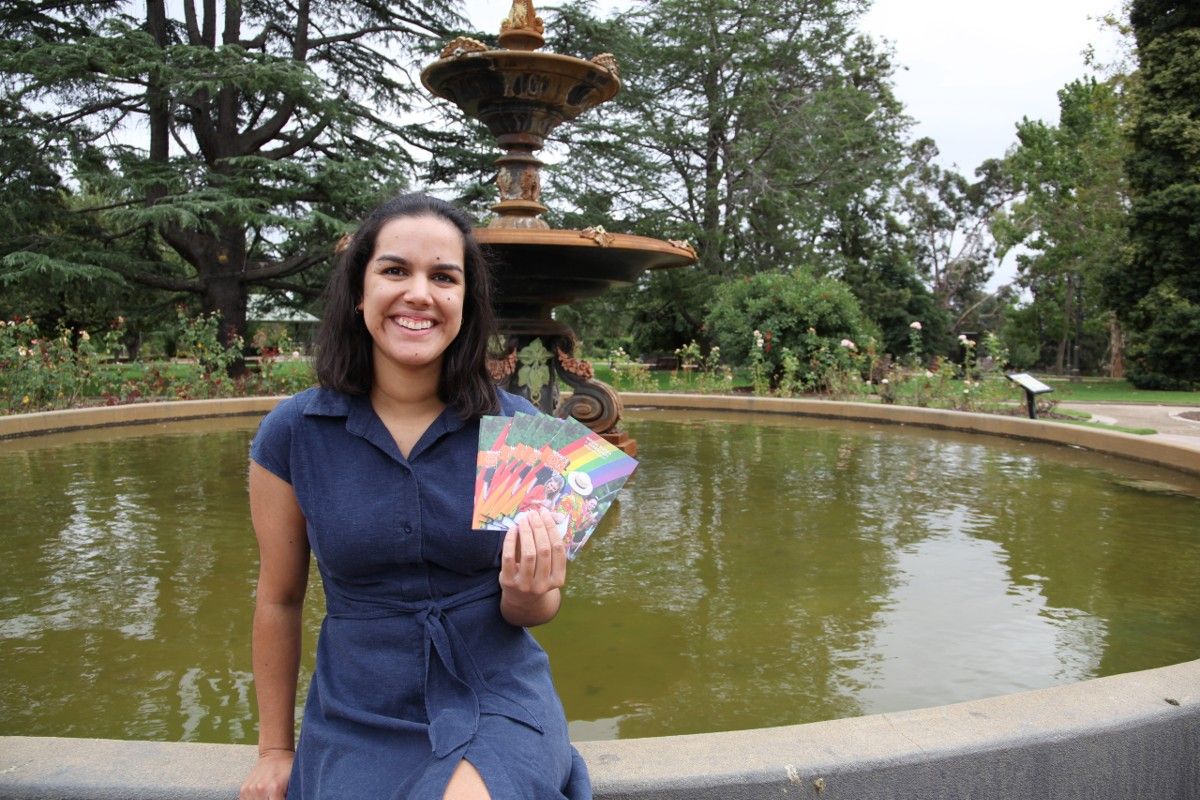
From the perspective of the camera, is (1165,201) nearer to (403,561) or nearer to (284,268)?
(284,268)

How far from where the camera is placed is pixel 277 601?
6.14 feet

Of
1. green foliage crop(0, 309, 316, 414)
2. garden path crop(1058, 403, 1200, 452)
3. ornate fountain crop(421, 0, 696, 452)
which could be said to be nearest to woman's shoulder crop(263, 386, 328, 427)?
ornate fountain crop(421, 0, 696, 452)

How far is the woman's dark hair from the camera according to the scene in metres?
1.90

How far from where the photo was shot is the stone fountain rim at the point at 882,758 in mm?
1804

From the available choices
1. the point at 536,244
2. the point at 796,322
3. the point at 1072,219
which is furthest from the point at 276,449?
the point at 1072,219

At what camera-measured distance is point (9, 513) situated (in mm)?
5488

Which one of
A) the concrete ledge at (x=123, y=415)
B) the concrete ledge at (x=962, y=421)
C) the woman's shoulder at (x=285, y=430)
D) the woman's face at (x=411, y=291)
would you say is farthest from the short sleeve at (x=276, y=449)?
the concrete ledge at (x=123, y=415)

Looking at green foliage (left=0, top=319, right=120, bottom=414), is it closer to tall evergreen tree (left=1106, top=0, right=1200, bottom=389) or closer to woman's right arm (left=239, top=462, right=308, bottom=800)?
woman's right arm (left=239, top=462, right=308, bottom=800)

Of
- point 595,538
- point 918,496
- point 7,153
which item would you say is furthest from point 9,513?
point 7,153

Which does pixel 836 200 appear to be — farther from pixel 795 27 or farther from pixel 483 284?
pixel 483 284

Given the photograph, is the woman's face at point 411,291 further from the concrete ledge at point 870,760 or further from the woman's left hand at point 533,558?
the concrete ledge at point 870,760

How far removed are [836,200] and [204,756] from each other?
1095 inches

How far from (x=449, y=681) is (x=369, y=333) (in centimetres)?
74

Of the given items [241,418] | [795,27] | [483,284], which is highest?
[795,27]
